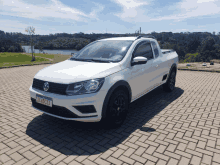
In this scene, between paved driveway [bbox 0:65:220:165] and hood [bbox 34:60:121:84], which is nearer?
paved driveway [bbox 0:65:220:165]

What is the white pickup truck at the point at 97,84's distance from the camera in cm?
301

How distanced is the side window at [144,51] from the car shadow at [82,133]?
1547 millimetres

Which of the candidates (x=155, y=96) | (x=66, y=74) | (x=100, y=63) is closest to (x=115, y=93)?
(x=100, y=63)

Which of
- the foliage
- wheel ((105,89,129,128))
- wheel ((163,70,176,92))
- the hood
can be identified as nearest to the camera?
the hood

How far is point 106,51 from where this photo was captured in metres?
4.18

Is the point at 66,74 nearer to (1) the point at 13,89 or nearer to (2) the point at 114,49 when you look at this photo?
(2) the point at 114,49

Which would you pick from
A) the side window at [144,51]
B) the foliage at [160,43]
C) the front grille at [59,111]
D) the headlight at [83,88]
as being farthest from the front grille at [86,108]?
the foliage at [160,43]

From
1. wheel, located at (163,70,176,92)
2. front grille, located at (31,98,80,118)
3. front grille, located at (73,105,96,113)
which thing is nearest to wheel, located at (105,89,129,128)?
front grille, located at (73,105,96,113)

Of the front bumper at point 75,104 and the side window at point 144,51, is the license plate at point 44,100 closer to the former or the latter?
the front bumper at point 75,104

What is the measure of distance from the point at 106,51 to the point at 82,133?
6.62 ft

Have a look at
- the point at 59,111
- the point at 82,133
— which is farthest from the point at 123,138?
the point at 59,111

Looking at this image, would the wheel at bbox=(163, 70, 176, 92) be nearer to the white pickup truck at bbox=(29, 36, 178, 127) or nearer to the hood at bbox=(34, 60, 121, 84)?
the white pickup truck at bbox=(29, 36, 178, 127)

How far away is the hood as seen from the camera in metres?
3.08

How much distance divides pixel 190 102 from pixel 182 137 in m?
2.42
